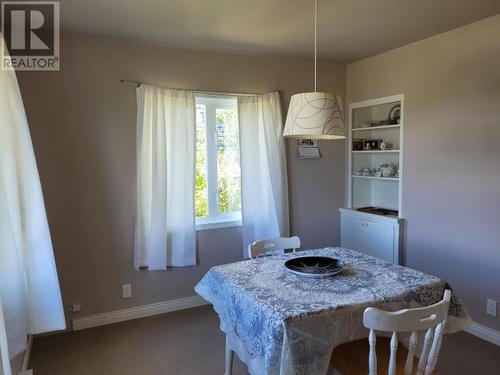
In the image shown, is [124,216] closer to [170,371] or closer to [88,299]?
[88,299]

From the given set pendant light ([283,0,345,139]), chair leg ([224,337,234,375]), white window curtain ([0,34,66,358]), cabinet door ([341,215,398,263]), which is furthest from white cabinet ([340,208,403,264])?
white window curtain ([0,34,66,358])

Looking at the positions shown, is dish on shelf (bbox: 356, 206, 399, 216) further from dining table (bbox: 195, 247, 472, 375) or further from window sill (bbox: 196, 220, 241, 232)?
dining table (bbox: 195, 247, 472, 375)

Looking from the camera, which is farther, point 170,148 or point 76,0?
point 170,148

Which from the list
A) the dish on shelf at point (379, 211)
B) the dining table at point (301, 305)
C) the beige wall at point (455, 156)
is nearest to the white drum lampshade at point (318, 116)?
the dining table at point (301, 305)

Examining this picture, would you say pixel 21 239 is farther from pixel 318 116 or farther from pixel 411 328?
pixel 411 328

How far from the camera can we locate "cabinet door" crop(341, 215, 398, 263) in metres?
3.57

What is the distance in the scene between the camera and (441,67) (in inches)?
123

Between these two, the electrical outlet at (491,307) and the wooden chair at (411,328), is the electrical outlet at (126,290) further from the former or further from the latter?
the electrical outlet at (491,307)

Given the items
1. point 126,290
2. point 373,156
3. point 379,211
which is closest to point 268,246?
point 126,290

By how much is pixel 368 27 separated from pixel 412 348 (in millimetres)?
2412

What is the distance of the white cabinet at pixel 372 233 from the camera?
3516 millimetres

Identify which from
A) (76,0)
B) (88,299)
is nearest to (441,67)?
(76,0)

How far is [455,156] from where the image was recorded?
120 inches

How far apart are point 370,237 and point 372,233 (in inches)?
2.0
